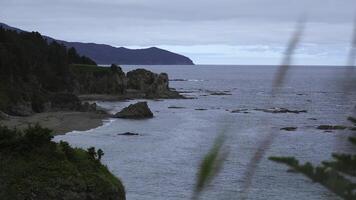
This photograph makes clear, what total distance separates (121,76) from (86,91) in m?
6.36

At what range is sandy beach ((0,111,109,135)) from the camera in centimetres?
4770

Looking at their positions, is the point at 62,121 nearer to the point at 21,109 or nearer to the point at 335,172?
the point at 21,109

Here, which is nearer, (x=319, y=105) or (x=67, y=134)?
(x=67, y=134)

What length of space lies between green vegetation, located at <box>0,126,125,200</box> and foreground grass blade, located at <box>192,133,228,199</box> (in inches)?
512

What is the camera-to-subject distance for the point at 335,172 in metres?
1.88

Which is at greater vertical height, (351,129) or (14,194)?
(351,129)

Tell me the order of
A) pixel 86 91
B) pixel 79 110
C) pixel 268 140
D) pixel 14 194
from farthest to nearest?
pixel 86 91 < pixel 79 110 < pixel 14 194 < pixel 268 140

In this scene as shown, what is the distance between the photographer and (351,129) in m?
2.08

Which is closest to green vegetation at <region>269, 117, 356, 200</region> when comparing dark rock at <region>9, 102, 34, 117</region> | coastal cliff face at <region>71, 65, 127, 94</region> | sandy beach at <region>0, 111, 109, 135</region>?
sandy beach at <region>0, 111, 109, 135</region>

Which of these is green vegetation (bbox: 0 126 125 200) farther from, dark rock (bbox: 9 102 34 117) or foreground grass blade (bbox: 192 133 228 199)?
dark rock (bbox: 9 102 34 117)

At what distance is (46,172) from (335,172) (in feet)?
44.4

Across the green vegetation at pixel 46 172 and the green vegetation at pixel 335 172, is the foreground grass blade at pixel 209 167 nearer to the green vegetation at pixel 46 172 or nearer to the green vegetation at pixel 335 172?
the green vegetation at pixel 335 172

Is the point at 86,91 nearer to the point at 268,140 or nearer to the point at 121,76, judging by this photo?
the point at 121,76

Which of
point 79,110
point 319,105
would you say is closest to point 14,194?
point 79,110
